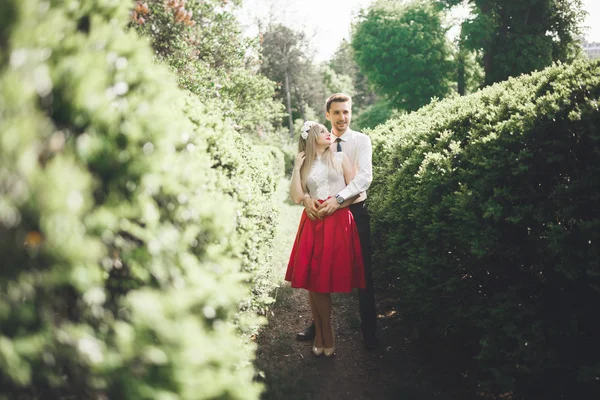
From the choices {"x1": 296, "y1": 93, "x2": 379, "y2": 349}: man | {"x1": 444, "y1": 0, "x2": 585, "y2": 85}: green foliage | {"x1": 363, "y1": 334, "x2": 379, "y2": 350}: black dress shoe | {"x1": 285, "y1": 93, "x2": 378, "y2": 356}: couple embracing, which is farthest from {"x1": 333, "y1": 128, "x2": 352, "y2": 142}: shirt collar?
{"x1": 444, "y1": 0, "x2": 585, "y2": 85}: green foliage

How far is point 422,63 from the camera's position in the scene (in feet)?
79.4

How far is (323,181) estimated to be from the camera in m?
4.09

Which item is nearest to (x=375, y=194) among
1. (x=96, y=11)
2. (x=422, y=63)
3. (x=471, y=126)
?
(x=471, y=126)

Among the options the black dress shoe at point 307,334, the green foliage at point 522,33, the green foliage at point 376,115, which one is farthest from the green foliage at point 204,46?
the green foliage at point 376,115

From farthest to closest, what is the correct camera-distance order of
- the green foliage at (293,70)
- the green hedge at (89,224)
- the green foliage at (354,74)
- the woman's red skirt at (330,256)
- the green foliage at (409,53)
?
the green foliage at (354,74), the green foliage at (293,70), the green foliage at (409,53), the woman's red skirt at (330,256), the green hedge at (89,224)

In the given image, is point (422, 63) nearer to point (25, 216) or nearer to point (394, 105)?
point (394, 105)

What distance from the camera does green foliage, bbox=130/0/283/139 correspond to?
21.2 ft

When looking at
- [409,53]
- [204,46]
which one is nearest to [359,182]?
[204,46]

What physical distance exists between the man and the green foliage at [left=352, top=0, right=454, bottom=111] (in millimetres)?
22574

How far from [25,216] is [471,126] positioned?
13.3 ft

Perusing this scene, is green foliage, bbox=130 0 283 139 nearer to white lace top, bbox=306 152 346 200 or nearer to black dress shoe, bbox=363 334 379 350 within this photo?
white lace top, bbox=306 152 346 200

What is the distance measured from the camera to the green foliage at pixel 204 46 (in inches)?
255

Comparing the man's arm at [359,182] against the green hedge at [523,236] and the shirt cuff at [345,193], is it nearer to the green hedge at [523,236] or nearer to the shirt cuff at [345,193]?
the shirt cuff at [345,193]

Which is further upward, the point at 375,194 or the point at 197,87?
the point at 197,87
